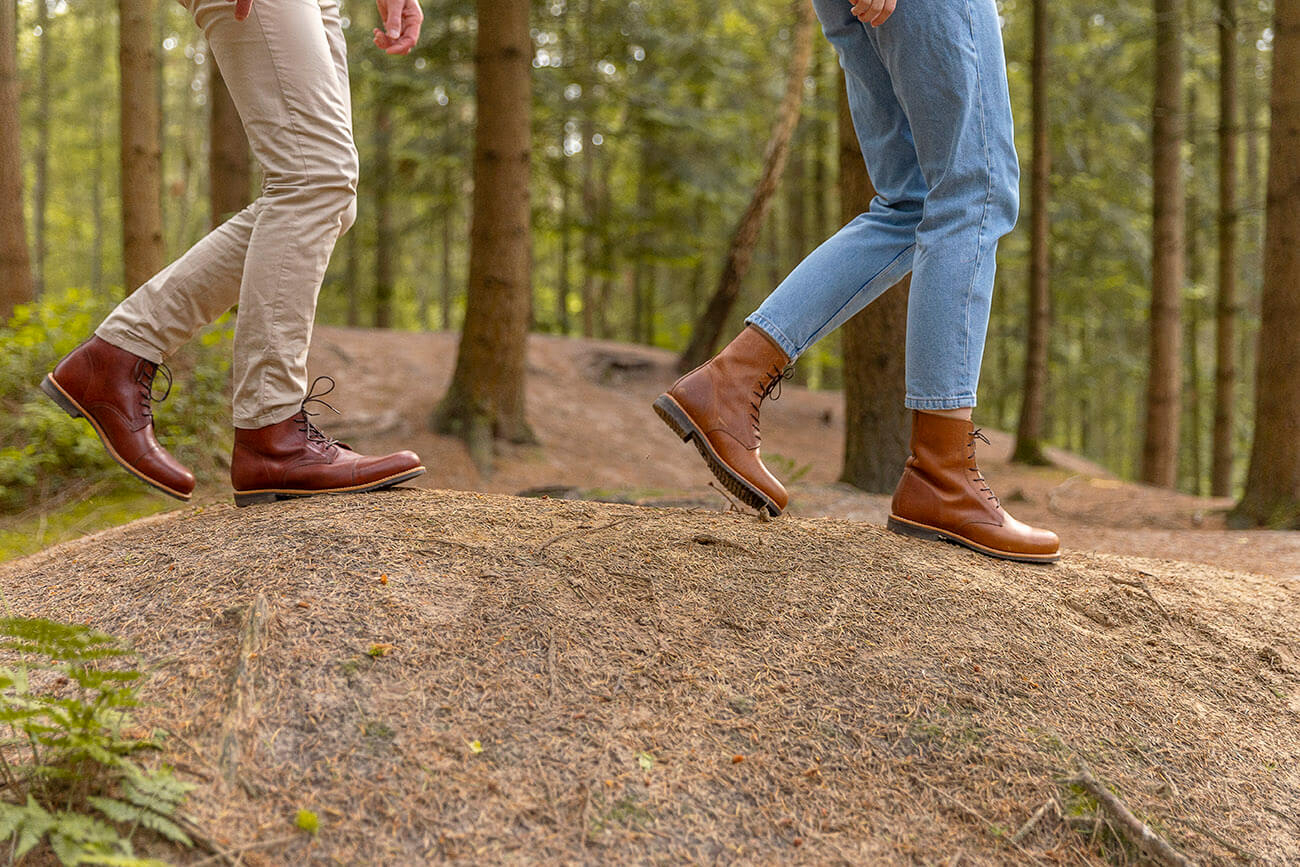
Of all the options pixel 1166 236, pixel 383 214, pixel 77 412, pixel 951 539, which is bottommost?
pixel 951 539

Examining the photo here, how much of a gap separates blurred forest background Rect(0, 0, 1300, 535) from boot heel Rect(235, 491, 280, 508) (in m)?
3.13

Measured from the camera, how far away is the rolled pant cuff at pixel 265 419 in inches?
104

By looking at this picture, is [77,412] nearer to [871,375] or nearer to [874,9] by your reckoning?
[874,9]

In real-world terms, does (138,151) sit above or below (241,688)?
above

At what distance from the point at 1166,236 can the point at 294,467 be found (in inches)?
429

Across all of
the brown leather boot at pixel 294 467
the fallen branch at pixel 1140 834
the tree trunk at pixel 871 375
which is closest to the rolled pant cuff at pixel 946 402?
the fallen branch at pixel 1140 834

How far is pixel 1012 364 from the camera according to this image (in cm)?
1888

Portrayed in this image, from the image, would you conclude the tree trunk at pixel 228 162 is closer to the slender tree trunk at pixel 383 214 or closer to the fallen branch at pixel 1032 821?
the slender tree trunk at pixel 383 214

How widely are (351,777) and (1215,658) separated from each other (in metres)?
2.20

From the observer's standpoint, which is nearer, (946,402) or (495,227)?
(946,402)

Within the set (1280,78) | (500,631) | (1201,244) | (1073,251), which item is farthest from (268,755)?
(1201,244)

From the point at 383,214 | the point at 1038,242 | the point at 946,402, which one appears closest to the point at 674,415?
the point at 946,402

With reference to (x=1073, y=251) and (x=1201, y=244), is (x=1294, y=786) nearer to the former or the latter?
(x=1073, y=251)

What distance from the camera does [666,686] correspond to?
74.2 inches
